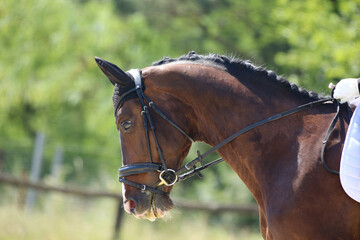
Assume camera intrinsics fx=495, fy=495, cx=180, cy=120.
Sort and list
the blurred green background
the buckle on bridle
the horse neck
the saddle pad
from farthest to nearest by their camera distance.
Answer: the blurred green background
the buckle on bridle
the horse neck
the saddle pad

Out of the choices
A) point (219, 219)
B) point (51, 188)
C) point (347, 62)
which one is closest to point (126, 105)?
point (347, 62)

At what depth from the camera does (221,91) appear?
345cm

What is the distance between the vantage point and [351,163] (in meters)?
2.92

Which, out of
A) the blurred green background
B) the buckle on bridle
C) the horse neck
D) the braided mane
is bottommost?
the buckle on bridle

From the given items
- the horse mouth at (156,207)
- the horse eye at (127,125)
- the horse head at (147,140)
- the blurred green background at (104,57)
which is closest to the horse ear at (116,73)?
the horse head at (147,140)

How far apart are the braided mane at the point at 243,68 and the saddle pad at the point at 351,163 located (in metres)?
0.47

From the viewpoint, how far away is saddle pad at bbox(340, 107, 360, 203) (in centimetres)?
288

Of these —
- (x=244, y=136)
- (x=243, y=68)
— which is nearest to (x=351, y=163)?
(x=244, y=136)

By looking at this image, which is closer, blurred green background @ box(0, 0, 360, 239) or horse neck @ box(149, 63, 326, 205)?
horse neck @ box(149, 63, 326, 205)

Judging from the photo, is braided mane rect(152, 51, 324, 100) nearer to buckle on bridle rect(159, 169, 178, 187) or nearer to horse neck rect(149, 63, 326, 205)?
horse neck rect(149, 63, 326, 205)

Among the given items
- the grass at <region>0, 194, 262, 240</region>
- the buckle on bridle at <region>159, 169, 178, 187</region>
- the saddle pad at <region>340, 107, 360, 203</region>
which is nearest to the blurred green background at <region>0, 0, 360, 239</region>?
the grass at <region>0, 194, 262, 240</region>

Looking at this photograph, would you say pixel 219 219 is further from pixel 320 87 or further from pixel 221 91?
pixel 221 91

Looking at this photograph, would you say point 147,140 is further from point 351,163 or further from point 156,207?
point 351,163

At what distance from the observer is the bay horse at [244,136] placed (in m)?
3.01
